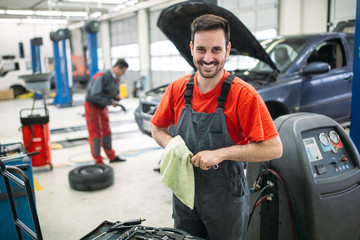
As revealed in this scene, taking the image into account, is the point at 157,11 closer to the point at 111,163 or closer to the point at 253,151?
the point at 111,163

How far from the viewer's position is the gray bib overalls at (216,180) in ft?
5.74

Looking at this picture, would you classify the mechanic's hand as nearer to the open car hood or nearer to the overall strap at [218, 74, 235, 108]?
the overall strap at [218, 74, 235, 108]

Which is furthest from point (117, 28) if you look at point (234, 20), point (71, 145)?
point (234, 20)

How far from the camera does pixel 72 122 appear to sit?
31.6 ft

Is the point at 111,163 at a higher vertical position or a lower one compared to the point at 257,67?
lower

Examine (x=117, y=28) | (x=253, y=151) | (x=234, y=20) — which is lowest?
(x=253, y=151)

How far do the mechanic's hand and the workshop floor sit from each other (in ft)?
6.55

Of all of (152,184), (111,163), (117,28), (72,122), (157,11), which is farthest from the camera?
(117,28)

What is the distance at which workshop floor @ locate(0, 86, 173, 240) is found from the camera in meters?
3.59

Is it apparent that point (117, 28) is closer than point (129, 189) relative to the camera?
No

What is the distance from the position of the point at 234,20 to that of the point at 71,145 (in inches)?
203

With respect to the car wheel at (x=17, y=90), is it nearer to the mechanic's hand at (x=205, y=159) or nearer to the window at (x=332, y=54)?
the window at (x=332, y=54)

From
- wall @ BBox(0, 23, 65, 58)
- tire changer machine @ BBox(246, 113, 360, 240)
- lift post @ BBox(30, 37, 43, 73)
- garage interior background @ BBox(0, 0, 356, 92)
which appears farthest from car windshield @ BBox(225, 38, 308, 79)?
wall @ BBox(0, 23, 65, 58)

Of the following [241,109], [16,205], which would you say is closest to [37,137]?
[16,205]
